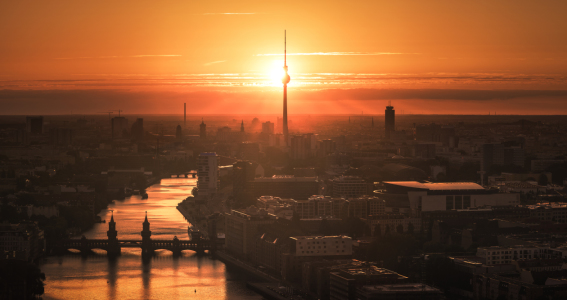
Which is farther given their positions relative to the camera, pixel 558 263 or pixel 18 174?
pixel 18 174

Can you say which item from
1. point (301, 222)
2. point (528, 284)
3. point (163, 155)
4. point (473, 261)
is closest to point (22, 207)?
point (301, 222)

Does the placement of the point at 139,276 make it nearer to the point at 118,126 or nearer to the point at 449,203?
the point at 449,203

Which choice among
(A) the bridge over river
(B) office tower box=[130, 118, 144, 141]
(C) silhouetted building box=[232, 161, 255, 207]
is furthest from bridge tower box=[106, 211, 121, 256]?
(B) office tower box=[130, 118, 144, 141]

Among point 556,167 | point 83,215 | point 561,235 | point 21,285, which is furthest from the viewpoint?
point 556,167

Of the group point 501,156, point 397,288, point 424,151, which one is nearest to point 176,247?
point 397,288

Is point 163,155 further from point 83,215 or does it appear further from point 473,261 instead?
point 473,261

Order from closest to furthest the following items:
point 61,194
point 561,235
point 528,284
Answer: point 528,284
point 561,235
point 61,194
